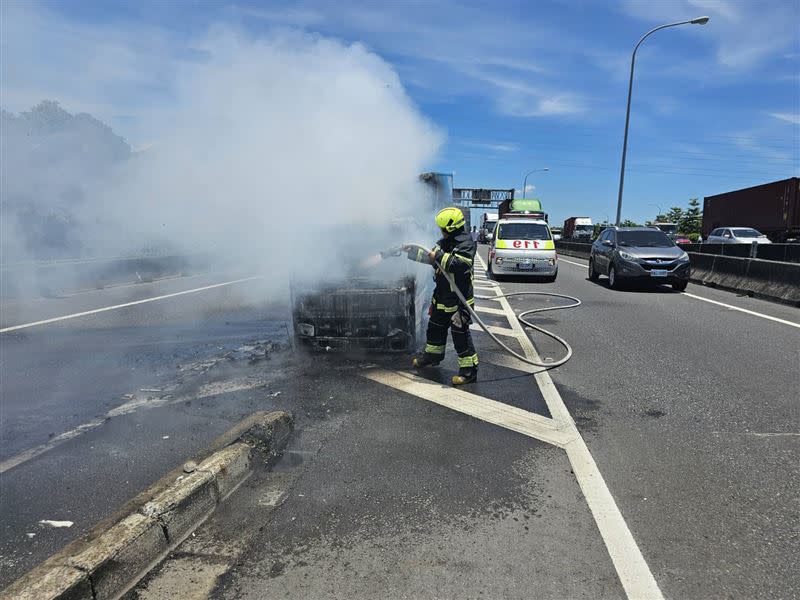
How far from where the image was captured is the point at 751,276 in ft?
40.3

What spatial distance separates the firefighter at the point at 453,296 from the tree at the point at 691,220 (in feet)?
220

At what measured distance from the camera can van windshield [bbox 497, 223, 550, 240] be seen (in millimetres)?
15258

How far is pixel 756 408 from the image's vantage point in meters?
4.56

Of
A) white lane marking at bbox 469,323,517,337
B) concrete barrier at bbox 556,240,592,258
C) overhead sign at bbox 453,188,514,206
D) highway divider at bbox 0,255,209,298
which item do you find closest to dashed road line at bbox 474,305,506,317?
white lane marking at bbox 469,323,517,337

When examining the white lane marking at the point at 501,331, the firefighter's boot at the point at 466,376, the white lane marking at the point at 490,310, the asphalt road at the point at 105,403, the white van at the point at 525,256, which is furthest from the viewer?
the white van at the point at 525,256

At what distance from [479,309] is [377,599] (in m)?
8.05

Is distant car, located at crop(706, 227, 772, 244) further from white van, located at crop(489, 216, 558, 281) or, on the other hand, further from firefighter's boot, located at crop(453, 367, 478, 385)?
firefighter's boot, located at crop(453, 367, 478, 385)

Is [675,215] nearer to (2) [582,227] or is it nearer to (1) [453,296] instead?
(2) [582,227]

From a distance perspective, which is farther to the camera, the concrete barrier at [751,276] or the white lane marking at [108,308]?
the concrete barrier at [751,276]

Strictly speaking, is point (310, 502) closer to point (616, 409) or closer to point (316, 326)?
point (616, 409)

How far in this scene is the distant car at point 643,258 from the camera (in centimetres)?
1223

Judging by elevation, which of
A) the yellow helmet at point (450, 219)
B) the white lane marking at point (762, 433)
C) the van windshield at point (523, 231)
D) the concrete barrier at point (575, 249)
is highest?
the yellow helmet at point (450, 219)

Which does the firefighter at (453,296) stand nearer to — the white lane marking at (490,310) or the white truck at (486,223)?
the white lane marking at (490,310)

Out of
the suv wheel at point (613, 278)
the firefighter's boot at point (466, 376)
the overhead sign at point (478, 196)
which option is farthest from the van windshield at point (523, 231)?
the overhead sign at point (478, 196)
